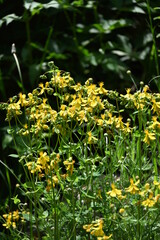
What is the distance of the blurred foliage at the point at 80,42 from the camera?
3.01 m

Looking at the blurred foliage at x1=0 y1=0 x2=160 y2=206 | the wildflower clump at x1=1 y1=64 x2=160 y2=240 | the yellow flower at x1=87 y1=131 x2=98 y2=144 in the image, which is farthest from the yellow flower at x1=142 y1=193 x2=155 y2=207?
the blurred foliage at x1=0 y1=0 x2=160 y2=206

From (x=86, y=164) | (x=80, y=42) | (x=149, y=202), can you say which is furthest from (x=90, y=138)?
(x=80, y=42)

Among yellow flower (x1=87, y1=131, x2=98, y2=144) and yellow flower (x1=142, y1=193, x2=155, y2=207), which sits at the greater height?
yellow flower (x1=87, y1=131, x2=98, y2=144)

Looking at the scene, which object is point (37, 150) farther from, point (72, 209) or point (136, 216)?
point (136, 216)

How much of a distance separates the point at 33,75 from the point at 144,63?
2.23ft

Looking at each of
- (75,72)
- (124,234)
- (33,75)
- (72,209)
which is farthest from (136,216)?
(75,72)

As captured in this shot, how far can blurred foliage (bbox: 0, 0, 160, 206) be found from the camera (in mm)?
3010

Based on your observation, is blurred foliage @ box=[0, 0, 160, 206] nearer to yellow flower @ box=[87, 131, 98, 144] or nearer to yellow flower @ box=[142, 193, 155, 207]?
yellow flower @ box=[87, 131, 98, 144]

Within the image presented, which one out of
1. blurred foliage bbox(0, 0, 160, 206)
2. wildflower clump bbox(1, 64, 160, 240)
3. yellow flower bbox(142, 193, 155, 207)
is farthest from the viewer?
blurred foliage bbox(0, 0, 160, 206)

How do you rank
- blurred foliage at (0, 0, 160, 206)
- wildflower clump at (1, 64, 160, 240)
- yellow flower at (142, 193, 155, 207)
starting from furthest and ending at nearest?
blurred foliage at (0, 0, 160, 206)
wildflower clump at (1, 64, 160, 240)
yellow flower at (142, 193, 155, 207)

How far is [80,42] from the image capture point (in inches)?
125

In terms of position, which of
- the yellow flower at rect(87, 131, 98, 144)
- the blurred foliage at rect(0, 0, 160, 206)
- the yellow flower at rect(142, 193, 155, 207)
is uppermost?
the yellow flower at rect(87, 131, 98, 144)

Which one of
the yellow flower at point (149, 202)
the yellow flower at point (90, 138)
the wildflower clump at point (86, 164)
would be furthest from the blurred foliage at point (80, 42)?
the yellow flower at point (149, 202)

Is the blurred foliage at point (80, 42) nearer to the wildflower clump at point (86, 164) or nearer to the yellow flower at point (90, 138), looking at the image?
the wildflower clump at point (86, 164)
